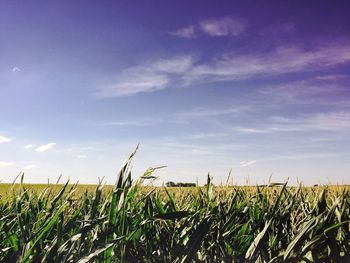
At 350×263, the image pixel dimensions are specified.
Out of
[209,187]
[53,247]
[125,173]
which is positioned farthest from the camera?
[209,187]

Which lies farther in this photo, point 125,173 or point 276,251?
point 276,251

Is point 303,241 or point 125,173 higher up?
point 125,173

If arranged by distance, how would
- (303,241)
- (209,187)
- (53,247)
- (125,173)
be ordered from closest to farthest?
1. (53,247)
2. (125,173)
3. (303,241)
4. (209,187)

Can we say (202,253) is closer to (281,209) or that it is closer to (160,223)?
(160,223)

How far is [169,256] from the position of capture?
8.86 feet

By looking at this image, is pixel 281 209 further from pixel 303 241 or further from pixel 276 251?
pixel 303 241

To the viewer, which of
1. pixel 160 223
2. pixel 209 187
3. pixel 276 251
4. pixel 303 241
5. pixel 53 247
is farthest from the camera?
pixel 209 187

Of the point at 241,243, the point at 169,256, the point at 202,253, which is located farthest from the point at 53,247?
the point at 241,243

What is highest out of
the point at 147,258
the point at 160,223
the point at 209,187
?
the point at 209,187

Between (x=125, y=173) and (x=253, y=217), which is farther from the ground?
(x=125, y=173)

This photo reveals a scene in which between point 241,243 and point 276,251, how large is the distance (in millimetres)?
256

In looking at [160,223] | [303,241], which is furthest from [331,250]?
[160,223]

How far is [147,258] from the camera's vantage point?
2.66 metres

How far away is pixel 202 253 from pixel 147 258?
1.29ft
